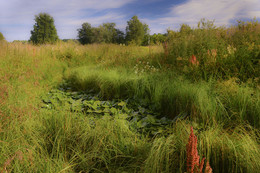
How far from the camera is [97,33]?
3991 centimetres

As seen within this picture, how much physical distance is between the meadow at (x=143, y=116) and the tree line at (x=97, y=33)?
63.1 ft

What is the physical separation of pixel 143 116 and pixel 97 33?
3917 cm

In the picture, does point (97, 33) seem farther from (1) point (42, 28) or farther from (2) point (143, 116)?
(2) point (143, 116)

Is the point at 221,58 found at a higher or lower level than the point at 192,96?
higher

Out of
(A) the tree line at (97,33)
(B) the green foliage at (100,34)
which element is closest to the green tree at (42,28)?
(A) the tree line at (97,33)

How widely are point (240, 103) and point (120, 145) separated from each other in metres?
2.13

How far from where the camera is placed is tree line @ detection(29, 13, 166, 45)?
3062cm

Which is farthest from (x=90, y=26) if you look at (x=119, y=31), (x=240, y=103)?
(x=240, y=103)

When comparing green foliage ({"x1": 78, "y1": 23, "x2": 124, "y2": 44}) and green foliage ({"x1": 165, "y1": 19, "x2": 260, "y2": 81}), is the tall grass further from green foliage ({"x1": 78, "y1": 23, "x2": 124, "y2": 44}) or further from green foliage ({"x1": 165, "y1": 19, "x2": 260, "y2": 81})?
green foliage ({"x1": 78, "y1": 23, "x2": 124, "y2": 44})

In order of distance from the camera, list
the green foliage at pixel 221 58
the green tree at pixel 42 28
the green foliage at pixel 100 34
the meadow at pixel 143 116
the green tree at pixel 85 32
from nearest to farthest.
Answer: the meadow at pixel 143 116 < the green foliage at pixel 221 58 < the green tree at pixel 42 28 < the green foliage at pixel 100 34 < the green tree at pixel 85 32

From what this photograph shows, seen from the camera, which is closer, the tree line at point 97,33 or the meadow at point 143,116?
the meadow at point 143,116

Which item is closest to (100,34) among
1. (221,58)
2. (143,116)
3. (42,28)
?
(42,28)

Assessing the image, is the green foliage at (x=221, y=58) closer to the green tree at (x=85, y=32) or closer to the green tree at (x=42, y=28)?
the green tree at (x=42, y=28)

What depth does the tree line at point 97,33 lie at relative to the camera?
1206 inches
